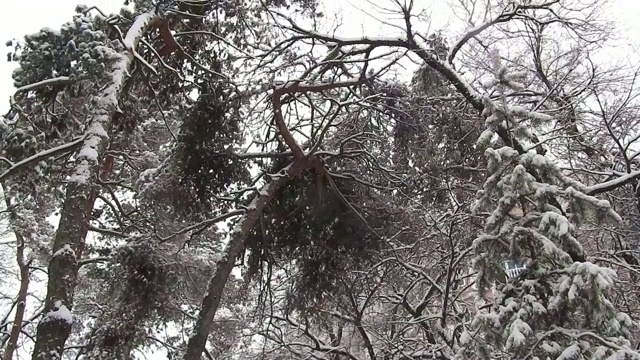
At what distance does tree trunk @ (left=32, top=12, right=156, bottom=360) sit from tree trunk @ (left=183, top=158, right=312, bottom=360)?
6.70 feet

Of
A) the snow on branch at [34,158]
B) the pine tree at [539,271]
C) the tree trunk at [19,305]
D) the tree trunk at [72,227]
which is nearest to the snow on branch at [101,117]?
the tree trunk at [72,227]

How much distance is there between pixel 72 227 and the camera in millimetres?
5102

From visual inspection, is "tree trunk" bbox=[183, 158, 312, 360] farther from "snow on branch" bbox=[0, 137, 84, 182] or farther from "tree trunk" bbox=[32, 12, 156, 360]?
"snow on branch" bbox=[0, 137, 84, 182]

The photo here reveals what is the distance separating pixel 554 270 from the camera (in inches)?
199

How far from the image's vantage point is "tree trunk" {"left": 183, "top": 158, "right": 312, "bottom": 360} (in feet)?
22.2

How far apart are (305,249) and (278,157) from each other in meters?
1.60

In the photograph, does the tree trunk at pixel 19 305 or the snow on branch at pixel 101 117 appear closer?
the snow on branch at pixel 101 117

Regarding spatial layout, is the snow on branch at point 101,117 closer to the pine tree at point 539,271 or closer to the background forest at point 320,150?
the background forest at point 320,150

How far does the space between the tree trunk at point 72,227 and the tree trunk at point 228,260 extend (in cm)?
204

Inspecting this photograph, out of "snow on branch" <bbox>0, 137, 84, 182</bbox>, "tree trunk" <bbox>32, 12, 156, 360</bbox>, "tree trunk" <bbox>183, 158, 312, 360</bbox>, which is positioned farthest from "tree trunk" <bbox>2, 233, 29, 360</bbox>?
"tree trunk" <bbox>32, 12, 156, 360</bbox>

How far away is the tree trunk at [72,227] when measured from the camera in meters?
4.53

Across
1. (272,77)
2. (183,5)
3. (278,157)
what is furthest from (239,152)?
(183,5)

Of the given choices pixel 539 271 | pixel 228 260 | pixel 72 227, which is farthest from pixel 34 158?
pixel 539 271

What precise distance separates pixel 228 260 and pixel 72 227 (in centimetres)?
269
